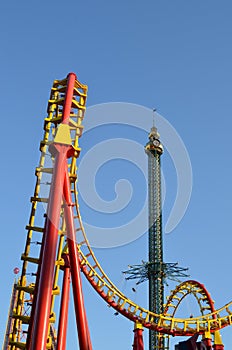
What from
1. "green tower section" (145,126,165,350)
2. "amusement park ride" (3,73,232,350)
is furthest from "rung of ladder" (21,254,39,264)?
"green tower section" (145,126,165,350)

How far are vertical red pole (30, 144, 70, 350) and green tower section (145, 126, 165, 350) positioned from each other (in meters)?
20.3

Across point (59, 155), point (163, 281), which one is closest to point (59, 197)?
point (59, 155)

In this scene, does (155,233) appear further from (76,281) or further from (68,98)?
(76,281)

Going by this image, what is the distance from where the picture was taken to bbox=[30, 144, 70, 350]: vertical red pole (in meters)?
9.09

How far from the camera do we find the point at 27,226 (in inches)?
543

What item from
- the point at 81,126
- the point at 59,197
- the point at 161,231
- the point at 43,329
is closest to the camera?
the point at 43,329

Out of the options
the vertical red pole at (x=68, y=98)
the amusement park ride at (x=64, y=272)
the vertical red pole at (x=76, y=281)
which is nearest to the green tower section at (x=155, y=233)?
the amusement park ride at (x=64, y=272)

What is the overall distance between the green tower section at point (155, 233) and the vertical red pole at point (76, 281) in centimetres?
1880

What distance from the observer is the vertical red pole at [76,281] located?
1088 cm

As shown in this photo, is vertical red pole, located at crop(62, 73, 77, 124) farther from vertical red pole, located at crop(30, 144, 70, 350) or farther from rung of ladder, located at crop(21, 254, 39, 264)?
rung of ladder, located at crop(21, 254, 39, 264)

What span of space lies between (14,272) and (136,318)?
15167mm

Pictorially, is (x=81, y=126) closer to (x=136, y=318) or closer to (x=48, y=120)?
(x=48, y=120)

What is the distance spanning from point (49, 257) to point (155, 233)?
28.2m

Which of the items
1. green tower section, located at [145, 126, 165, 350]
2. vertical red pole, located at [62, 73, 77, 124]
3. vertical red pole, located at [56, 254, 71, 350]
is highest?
green tower section, located at [145, 126, 165, 350]
